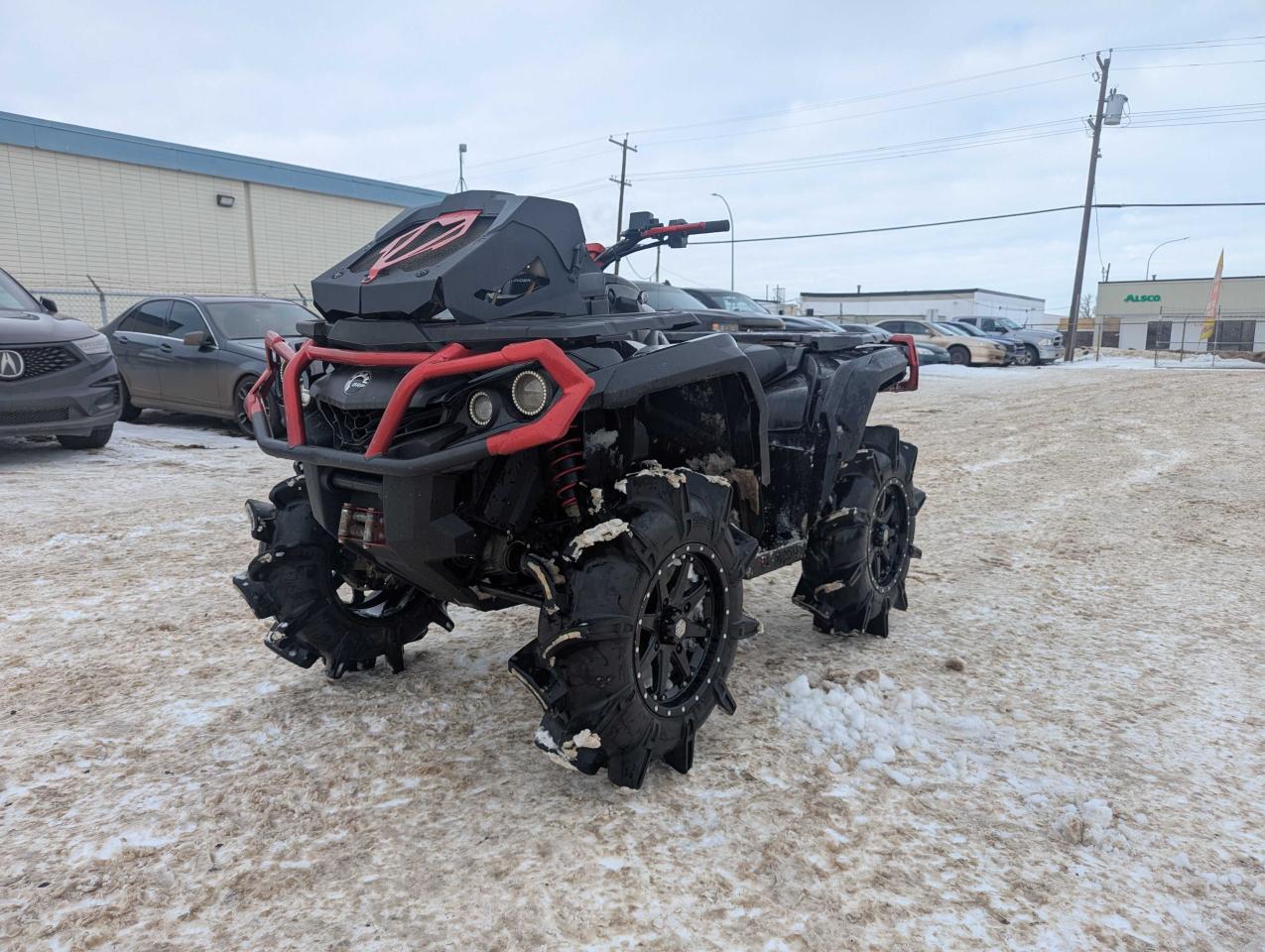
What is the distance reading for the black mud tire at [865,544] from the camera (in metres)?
3.80

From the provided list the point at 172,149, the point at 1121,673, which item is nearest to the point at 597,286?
the point at 1121,673

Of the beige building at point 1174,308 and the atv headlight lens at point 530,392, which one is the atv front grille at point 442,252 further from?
the beige building at point 1174,308

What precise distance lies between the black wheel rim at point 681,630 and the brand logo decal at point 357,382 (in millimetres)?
1009

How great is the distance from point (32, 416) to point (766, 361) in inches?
281

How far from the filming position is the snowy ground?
2170 millimetres

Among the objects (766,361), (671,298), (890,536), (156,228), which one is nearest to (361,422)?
(766,361)

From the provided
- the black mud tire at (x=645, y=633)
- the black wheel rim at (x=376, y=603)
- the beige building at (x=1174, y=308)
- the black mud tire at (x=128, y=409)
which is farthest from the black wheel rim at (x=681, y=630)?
the beige building at (x=1174, y=308)

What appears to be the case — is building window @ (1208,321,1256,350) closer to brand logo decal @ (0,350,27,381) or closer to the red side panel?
brand logo decal @ (0,350,27,381)

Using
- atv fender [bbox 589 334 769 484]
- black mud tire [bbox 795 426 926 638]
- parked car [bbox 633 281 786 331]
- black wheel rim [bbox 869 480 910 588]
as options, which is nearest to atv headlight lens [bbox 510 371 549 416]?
atv fender [bbox 589 334 769 484]

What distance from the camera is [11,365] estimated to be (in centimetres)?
775

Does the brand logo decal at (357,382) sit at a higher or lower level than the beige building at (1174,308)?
lower

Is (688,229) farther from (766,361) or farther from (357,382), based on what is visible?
(357,382)

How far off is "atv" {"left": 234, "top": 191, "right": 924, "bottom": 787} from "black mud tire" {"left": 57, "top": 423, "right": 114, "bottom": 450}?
6759mm

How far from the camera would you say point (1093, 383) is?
19.0 meters
